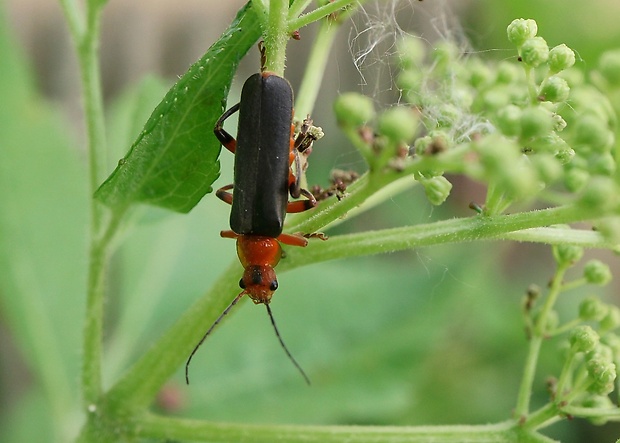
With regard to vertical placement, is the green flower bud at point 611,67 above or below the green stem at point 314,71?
below

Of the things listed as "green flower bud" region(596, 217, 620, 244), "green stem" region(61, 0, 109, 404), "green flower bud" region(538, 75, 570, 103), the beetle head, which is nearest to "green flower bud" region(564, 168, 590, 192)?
"green flower bud" region(596, 217, 620, 244)

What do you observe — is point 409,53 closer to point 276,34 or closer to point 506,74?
point 506,74

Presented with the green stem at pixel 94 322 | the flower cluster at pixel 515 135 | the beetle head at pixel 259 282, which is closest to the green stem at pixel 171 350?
the green stem at pixel 94 322

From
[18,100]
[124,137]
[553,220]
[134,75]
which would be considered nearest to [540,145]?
[553,220]

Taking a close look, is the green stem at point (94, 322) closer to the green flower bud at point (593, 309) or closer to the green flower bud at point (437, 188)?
the green flower bud at point (437, 188)

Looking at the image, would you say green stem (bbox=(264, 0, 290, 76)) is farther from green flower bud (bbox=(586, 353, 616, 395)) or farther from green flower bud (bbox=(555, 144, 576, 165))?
green flower bud (bbox=(586, 353, 616, 395))

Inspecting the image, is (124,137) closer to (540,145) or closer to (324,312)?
(324,312)
